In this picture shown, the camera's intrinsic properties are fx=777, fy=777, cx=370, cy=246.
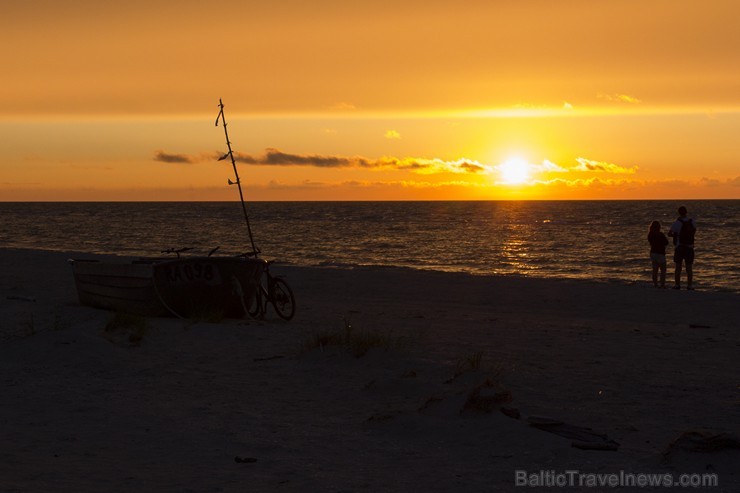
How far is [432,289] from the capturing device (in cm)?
2472

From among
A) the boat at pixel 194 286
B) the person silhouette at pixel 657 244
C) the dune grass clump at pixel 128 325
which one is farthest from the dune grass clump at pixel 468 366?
the person silhouette at pixel 657 244

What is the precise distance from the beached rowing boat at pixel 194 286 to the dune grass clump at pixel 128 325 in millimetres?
1456

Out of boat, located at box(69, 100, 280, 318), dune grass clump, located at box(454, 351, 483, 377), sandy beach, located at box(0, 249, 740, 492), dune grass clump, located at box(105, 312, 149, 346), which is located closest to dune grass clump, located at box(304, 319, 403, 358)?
sandy beach, located at box(0, 249, 740, 492)

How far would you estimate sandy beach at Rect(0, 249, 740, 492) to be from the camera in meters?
6.94

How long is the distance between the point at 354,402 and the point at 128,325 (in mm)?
5923

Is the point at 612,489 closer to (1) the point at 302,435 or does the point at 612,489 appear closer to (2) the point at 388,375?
(1) the point at 302,435

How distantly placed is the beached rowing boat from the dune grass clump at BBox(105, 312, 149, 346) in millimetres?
1456

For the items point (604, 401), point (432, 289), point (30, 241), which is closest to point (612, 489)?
point (604, 401)

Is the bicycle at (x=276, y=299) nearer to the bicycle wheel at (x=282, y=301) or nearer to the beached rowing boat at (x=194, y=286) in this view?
the bicycle wheel at (x=282, y=301)

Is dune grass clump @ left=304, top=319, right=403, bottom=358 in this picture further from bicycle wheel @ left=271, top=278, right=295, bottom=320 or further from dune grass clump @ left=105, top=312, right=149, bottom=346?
bicycle wheel @ left=271, top=278, right=295, bottom=320

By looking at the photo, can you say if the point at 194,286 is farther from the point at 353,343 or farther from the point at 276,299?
the point at 353,343

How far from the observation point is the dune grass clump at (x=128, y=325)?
1320 centimetres

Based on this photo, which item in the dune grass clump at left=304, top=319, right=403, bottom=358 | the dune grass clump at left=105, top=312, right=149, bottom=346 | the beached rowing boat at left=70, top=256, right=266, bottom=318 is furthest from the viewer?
the beached rowing boat at left=70, top=256, right=266, bottom=318

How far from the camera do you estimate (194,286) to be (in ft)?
50.8
